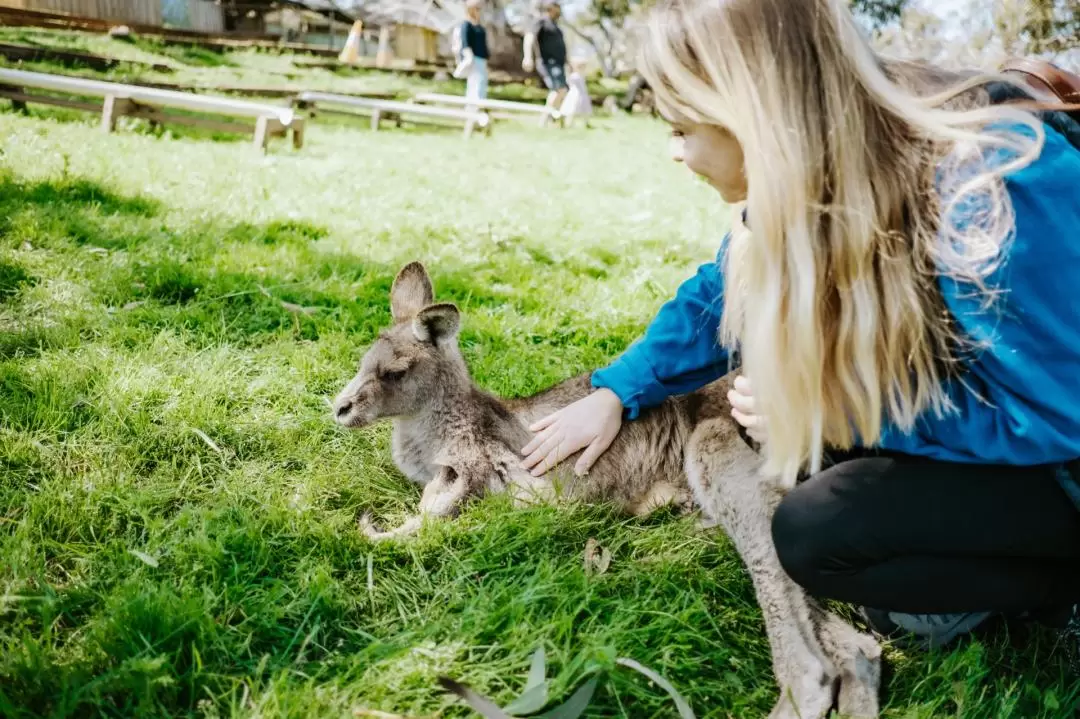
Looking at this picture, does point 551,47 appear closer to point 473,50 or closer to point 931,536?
point 473,50

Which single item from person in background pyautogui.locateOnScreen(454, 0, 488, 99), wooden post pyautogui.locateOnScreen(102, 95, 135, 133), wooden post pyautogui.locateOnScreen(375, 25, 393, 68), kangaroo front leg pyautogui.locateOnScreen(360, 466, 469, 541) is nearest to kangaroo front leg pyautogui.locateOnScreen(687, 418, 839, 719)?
kangaroo front leg pyautogui.locateOnScreen(360, 466, 469, 541)

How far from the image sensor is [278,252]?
185 inches

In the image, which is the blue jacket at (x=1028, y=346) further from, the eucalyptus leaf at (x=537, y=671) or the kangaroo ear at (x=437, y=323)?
the kangaroo ear at (x=437, y=323)

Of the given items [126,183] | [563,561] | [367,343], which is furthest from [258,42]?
[563,561]

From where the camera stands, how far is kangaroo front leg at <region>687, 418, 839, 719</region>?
205cm

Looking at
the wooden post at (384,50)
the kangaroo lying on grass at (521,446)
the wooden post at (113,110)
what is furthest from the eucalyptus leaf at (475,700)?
the wooden post at (384,50)

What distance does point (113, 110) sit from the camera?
28.6 ft

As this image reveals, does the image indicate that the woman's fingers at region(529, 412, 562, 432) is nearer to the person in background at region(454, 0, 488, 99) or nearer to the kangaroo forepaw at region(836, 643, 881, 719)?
the kangaroo forepaw at region(836, 643, 881, 719)

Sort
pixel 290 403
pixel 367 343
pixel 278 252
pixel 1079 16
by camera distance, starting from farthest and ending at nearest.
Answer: pixel 1079 16 < pixel 278 252 < pixel 367 343 < pixel 290 403

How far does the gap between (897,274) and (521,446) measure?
1.57 m

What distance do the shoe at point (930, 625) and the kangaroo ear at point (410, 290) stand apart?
1990 millimetres

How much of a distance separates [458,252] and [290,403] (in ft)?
7.30

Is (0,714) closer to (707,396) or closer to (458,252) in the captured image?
(707,396)

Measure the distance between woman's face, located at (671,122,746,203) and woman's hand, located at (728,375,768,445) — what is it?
23.2 inches
